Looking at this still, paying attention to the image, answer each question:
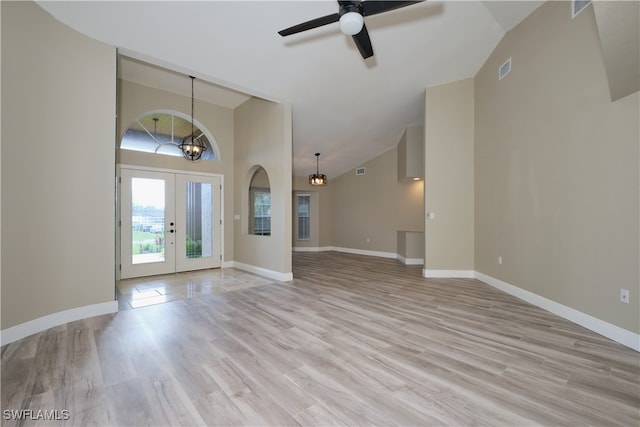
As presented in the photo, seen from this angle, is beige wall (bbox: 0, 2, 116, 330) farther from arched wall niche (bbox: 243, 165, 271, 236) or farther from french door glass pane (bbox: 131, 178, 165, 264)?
arched wall niche (bbox: 243, 165, 271, 236)

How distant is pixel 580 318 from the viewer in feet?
9.91

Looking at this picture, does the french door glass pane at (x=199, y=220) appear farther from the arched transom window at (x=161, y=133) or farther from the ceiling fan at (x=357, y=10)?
the ceiling fan at (x=357, y=10)

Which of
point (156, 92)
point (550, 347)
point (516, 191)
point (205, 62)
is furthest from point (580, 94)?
point (156, 92)

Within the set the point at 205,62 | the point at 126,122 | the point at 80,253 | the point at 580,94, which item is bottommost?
the point at 80,253

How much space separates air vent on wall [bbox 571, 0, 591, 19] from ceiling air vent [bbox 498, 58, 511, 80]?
1.16 metres

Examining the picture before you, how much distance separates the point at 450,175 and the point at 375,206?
12.6ft

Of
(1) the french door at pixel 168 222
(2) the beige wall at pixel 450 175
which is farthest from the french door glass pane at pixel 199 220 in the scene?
(2) the beige wall at pixel 450 175

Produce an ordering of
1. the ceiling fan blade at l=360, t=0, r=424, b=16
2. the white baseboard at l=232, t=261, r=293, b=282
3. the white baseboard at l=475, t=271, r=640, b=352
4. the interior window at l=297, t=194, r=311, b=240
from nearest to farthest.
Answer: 1. the ceiling fan blade at l=360, t=0, r=424, b=16
2. the white baseboard at l=475, t=271, r=640, b=352
3. the white baseboard at l=232, t=261, r=293, b=282
4. the interior window at l=297, t=194, r=311, b=240

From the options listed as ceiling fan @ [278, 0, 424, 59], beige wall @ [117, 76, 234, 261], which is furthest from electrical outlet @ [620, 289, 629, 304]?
beige wall @ [117, 76, 234, 261]

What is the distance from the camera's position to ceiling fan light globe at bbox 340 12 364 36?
2.41 meters

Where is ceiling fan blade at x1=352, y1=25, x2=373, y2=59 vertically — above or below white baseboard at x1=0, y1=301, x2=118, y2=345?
above

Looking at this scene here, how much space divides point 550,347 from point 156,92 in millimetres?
7394

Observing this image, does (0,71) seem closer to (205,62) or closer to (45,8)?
(45,8)

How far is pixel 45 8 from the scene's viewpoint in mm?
2988
